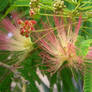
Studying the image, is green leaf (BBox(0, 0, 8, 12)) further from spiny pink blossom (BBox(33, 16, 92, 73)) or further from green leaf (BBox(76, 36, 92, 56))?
green leaf (BBox(76, 36, 92, 56))

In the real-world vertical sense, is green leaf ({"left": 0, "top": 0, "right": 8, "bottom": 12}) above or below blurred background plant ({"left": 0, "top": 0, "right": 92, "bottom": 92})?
above

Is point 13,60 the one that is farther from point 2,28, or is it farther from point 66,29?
point 66,29

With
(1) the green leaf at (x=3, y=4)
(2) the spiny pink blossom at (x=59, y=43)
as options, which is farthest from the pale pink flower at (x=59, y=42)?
(1) the green leaf at (x=3, y=4)

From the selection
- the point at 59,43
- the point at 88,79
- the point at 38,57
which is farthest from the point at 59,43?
the point at 88,79

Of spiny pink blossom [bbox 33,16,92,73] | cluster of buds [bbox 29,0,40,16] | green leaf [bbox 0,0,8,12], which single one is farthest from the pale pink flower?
green leaf [bbox 0,0,8,12]

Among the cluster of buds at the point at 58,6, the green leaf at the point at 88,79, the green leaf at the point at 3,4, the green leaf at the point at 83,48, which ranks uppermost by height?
the green leaf at the point at 3,4

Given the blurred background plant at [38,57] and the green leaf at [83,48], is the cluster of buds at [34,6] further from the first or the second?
the green leaf at [83,48]

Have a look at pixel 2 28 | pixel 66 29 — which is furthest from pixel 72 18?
pixel 2 28

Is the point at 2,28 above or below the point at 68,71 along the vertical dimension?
above

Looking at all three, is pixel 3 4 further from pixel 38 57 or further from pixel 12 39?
pixel 38 57
